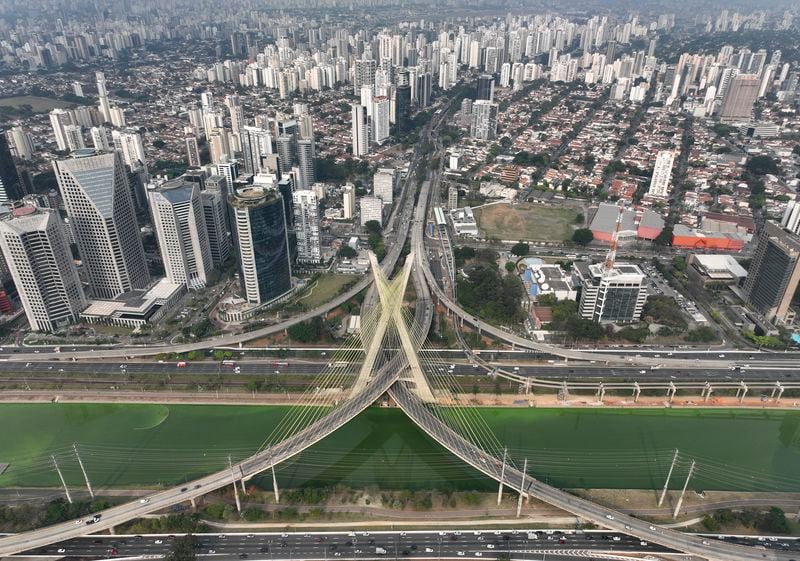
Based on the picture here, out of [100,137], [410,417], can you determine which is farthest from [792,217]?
[100,137]

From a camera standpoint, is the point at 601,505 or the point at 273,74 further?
the point at 273,74

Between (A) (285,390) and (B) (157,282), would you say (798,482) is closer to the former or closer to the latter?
(A) (285,390)

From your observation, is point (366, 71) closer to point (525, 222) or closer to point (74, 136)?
point (74, 136)

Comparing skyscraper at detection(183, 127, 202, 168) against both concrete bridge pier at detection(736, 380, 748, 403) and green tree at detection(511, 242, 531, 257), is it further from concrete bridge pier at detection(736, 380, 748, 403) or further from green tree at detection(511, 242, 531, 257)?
concrete bridge pier at detection(736, 380, 748, 403)

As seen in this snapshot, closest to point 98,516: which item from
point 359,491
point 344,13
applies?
point 359,491

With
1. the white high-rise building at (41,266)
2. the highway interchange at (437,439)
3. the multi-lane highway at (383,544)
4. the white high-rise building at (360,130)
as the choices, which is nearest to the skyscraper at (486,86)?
the white high-rise building at (360,130)
